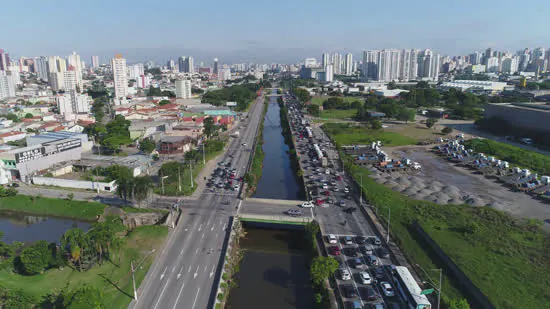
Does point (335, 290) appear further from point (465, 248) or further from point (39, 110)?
point (39, 110)

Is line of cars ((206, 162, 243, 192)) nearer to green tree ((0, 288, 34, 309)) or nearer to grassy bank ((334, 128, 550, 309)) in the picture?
grassy bank ((334, 128, 550, 309))

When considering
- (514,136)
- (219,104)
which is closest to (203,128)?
(219,104)

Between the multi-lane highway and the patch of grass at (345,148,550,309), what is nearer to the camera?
the multi-lane highway

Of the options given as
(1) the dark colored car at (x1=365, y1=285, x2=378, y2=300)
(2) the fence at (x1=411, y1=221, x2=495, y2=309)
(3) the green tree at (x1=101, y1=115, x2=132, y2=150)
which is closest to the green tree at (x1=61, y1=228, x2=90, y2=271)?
(1) the dark colored car at (x1=365, y1=285, x2=378, y2=300)

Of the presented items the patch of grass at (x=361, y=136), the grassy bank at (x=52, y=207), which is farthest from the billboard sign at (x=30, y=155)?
the patch of grass at (x=361, y=136)

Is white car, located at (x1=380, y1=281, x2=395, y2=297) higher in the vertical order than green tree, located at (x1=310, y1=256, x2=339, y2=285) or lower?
lower

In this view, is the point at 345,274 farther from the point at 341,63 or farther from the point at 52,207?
the point at 341,63

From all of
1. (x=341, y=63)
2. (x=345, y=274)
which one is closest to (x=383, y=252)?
(x=345, y=274)
